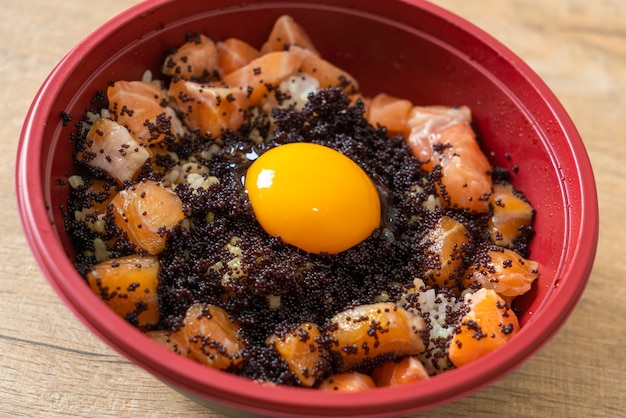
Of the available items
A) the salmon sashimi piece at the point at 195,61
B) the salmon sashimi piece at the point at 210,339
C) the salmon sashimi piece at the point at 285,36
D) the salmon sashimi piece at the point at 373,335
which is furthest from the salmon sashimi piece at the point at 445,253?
the salmon sashimi piece at the point at 195,61

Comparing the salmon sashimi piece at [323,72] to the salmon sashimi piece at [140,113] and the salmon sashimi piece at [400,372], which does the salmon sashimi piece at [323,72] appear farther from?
the salmon sashimi piece at [400,372]

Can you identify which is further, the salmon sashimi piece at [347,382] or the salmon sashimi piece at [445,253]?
the salmon sashimi piece at [445,253]

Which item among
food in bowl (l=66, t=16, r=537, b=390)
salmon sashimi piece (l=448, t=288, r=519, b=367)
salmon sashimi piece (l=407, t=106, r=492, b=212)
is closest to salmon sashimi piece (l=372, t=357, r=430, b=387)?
food in bowl (l=66, t=16, r=537, b=390)

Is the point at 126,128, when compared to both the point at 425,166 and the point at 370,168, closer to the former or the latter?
the point at 370,168

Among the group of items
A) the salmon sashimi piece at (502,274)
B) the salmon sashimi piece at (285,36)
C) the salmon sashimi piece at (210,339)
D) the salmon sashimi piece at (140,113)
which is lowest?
the salmon sashimi piece at (210,339)

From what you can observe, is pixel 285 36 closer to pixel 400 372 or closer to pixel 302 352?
pixel 302 352

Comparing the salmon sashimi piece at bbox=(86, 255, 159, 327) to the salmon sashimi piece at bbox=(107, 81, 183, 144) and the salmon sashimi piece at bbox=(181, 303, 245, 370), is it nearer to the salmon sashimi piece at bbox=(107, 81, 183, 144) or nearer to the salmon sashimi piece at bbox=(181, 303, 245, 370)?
the salmon sashimi piece at bbox=(181, 303, 245, 370)

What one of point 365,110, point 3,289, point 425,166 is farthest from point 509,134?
point 3,289

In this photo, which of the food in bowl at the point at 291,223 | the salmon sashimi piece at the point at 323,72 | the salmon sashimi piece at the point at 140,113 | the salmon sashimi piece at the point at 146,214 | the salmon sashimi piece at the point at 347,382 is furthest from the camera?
the salmon sashimi piece at the point at 323,72
